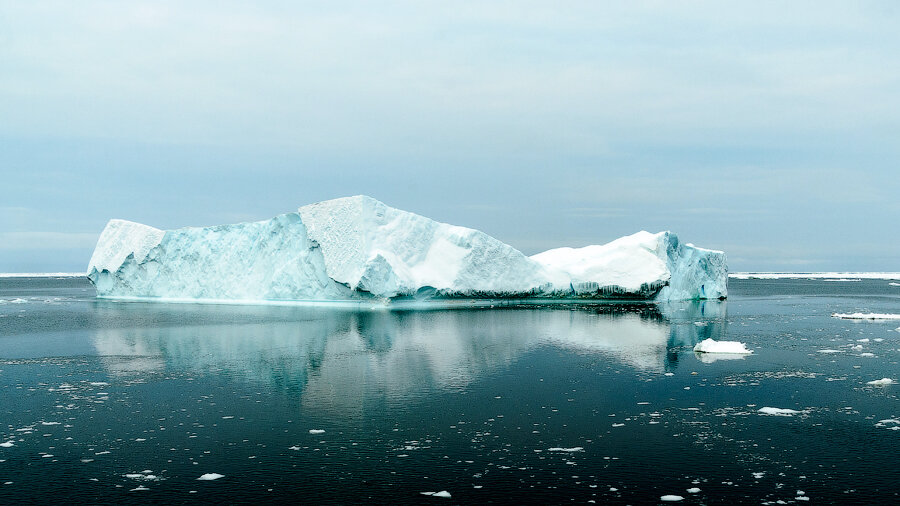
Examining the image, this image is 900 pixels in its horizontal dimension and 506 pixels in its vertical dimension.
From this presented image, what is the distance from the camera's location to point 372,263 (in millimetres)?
28172

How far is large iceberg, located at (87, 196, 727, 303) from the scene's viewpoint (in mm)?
29688

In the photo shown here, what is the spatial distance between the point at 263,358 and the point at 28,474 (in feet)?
25.9

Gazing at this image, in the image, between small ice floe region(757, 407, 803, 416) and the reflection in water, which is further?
the reflection in water

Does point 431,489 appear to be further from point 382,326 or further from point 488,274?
point 488,274

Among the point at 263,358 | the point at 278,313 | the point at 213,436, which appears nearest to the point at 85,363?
the point at 263,358

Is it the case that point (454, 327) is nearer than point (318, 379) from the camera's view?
No

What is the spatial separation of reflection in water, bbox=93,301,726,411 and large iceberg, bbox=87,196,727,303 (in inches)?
96.2

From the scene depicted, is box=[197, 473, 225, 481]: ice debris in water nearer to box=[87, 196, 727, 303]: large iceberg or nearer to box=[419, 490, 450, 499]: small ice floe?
box=[419, 490, 450, 499]: small ice floe

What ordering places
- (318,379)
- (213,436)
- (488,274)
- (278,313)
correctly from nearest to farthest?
(213,436) < (318,379) < (278,313) < (488,274)

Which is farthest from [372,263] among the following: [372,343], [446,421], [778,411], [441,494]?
[441,494]

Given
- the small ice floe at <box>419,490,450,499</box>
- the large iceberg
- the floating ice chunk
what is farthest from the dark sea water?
the large iceberg

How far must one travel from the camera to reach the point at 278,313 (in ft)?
91.4

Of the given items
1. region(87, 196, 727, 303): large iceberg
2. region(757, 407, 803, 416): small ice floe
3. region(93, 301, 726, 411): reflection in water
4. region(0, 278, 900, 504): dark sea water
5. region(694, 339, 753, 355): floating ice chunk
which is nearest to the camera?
region(0, 278, 900, 504): dark sea water

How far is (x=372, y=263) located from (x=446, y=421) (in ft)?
63.8
